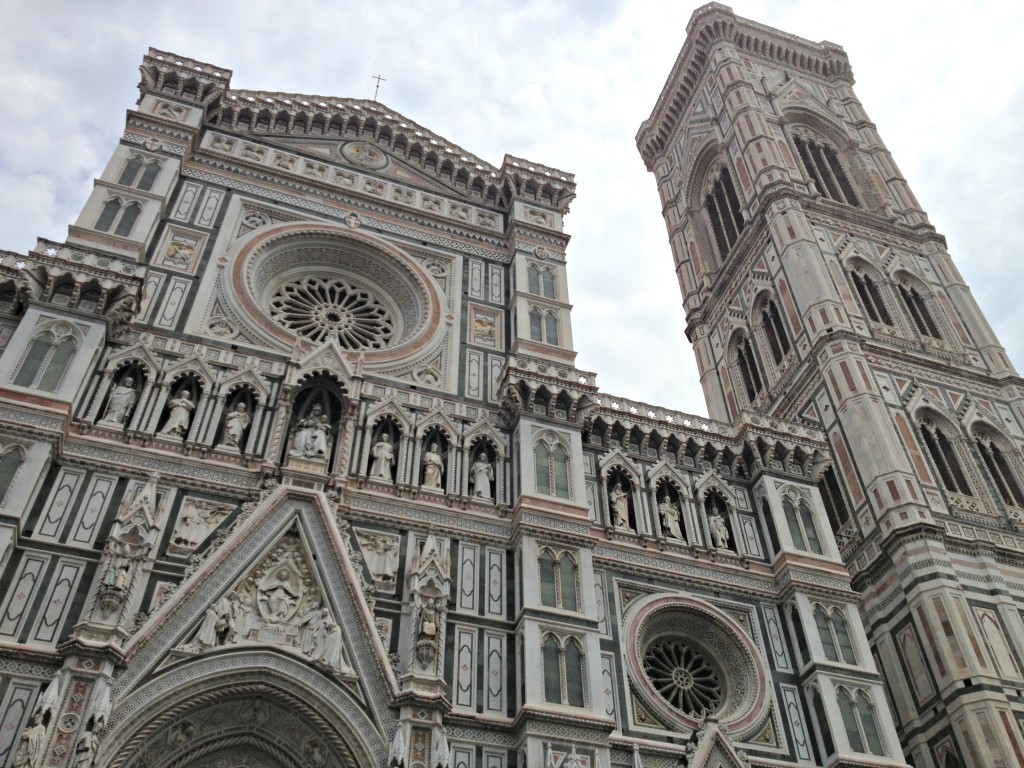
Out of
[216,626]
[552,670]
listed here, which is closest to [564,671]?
[552,670]

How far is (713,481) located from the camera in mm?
17938

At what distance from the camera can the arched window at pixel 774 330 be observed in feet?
84.9

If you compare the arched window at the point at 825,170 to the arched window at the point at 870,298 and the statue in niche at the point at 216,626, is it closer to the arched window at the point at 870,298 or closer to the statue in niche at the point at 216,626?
Result: the arched window at the point at 870,298

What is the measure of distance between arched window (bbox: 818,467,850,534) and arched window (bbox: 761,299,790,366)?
4.74m

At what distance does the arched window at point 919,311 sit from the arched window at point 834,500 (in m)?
5.87

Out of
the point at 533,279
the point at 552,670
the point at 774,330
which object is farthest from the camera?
the point at 774,330

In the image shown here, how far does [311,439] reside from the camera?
15250 mm

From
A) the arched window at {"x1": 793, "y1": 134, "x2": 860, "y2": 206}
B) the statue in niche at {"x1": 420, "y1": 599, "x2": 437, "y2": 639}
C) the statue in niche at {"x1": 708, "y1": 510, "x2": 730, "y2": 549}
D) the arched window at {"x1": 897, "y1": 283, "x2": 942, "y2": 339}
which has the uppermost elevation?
the arched window at {"x1": 793, "y1": 134, "x2": 860, "y2": 206}

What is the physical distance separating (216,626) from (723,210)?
23865 mm

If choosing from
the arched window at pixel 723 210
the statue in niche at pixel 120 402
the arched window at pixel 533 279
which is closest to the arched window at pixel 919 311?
the arched window at pixel 723 210

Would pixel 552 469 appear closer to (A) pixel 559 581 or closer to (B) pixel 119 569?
(A) pixel 559 581

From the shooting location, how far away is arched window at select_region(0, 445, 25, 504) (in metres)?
12.8

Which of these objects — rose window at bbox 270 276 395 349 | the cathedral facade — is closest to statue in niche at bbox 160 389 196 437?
the cathedral facade

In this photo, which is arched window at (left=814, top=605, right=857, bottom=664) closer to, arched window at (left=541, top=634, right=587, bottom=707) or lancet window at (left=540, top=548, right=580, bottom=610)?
lancet window at (left=540, top=548, right=580, bottom=610)
